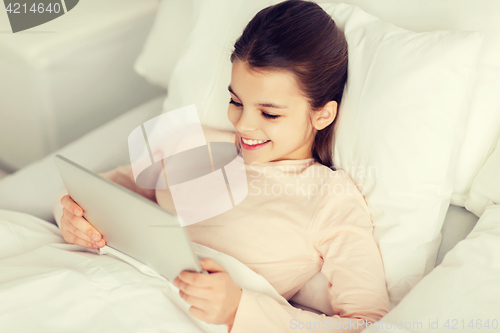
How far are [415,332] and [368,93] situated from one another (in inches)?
17.8

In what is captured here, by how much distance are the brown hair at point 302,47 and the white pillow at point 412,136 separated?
0.07m

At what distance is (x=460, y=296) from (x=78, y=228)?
69 centimetres

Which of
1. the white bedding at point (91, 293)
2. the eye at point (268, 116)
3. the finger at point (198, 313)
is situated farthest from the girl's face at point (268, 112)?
the finger at point (198, 313)

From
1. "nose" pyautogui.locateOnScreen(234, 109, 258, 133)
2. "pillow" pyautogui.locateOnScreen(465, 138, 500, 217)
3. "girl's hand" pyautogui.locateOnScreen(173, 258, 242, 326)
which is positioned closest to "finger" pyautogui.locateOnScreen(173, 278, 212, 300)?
"girl's hand" pyautogui.locateOnScreen(173, 258, 242, 326)

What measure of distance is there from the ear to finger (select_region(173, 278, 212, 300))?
1.41 feet

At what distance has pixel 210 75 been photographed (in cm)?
Result: 104

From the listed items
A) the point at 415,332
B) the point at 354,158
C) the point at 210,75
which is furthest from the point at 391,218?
the point at 210,75

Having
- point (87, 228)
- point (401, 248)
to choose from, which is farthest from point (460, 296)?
point (87, 228)

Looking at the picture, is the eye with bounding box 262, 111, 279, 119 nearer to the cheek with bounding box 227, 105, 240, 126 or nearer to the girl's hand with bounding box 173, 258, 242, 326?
the cheek with bounding box 227, 105, 240, 126

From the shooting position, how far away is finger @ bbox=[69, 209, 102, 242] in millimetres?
730

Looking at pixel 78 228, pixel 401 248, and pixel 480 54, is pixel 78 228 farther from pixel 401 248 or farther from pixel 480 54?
pixel 480 54

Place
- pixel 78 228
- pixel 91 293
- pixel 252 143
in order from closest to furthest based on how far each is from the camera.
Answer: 1. pixel 91 293
2. pixel 78 228
3. pixel 252 143

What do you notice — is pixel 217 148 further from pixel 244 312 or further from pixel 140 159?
pixel 244 312

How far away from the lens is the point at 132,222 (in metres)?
0.56
